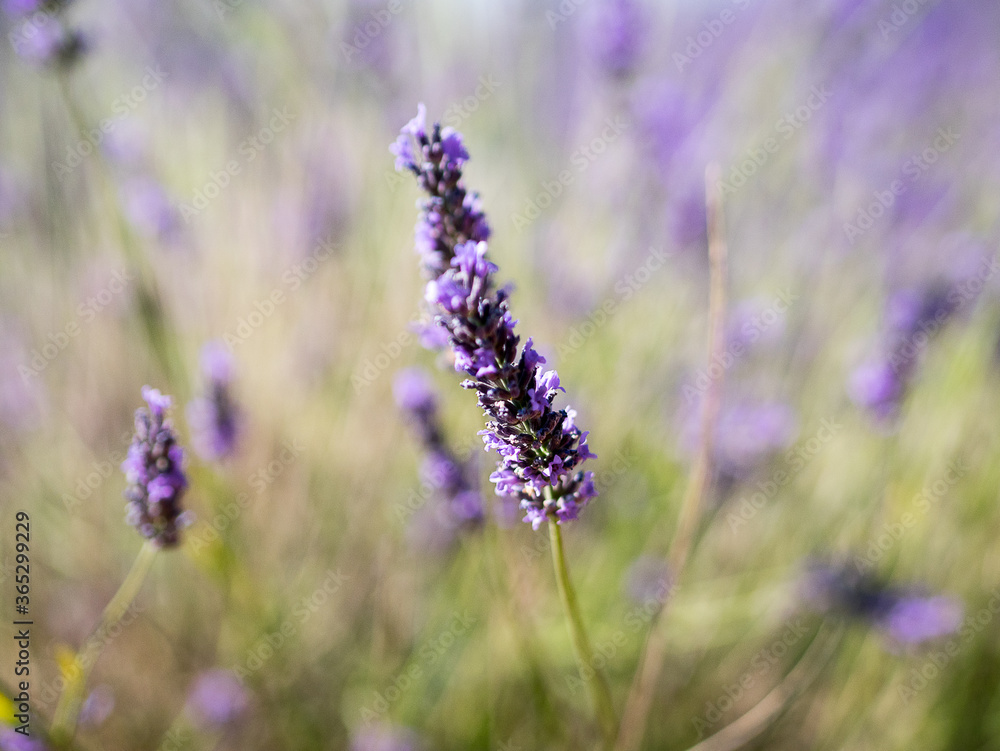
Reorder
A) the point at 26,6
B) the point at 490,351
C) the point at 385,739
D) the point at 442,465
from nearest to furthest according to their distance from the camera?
the point at 490,351
the point at 442,465
the point at 26,6
the point at 385,739

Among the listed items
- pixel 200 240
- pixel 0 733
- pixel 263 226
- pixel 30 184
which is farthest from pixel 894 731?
pixel 30 184

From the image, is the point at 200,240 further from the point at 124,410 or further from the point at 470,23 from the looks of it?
the point at 470,23

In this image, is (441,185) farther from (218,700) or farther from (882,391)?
(218,700)

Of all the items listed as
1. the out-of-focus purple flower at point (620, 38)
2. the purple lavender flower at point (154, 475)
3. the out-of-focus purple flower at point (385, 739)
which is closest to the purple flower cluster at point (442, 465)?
the purple lavender flower at point (154, 475)

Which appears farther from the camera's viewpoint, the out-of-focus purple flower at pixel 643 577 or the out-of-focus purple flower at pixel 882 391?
the out-of-focus purple flower at pixel 643 577

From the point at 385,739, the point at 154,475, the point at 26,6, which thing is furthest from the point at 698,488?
the point at 26,6

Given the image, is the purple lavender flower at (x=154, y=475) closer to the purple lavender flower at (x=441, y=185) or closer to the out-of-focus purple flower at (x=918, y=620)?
the purple lavender flower at (x=441, y=185)

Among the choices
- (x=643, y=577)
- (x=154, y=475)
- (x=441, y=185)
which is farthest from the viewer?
(x=643, y=577)
